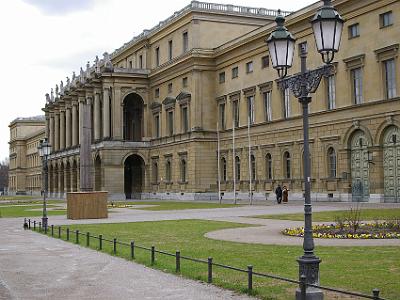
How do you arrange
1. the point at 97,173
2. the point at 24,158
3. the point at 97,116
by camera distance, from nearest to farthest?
1. the point at 97,173
2. the point at 97,116
3. the point at 24,158

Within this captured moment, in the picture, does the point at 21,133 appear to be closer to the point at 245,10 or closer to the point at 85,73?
the point at 85,73

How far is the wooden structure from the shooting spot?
1601 inches

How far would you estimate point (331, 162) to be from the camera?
2217 inches

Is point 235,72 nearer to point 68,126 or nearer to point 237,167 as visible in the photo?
point 237,167

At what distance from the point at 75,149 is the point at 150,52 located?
2378cm

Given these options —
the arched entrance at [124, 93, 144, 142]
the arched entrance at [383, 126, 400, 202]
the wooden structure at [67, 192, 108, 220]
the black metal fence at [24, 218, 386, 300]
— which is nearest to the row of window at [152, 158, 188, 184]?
the arched entrance at [124, 93, 144, 142]

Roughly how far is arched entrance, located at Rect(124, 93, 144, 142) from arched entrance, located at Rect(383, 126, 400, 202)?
165ft

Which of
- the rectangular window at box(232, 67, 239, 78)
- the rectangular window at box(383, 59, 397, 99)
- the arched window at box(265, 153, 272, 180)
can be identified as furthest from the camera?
the rectangular window at box(232, 67, 239, 78)

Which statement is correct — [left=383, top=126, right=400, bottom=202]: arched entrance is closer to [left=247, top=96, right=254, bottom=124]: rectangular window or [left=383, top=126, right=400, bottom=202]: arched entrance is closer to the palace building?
the palace building

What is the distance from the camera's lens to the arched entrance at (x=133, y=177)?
93.2m

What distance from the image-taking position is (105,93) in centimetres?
8962

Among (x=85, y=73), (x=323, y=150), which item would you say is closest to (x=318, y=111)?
(x=323, y=150)

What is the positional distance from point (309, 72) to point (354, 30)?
43363mm

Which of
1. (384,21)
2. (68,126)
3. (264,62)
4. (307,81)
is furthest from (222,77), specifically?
(307,81)
